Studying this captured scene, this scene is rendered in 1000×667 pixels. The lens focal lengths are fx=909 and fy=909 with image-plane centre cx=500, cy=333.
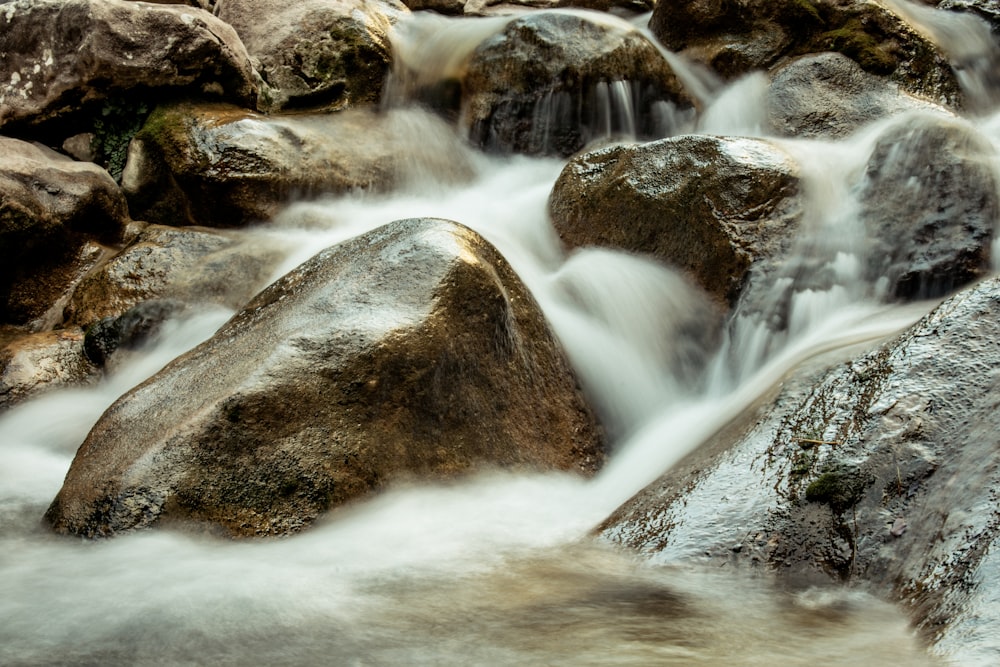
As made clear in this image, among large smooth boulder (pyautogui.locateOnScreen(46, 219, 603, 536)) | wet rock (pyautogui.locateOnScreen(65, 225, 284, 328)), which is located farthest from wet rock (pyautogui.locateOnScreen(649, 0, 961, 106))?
large smooth boulder (pyautogui.locateOnScreen(46, 219, 603, 536))

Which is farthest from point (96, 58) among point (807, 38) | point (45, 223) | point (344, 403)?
point (807, 38)

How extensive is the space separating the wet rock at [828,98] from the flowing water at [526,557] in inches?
55.0

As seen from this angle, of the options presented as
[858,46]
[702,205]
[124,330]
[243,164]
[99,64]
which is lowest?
[124,330]

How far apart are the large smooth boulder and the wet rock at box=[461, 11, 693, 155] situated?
13.2 feet

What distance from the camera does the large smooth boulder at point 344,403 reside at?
3.87 meters

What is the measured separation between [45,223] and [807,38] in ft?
23.4

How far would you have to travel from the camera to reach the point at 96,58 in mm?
7719

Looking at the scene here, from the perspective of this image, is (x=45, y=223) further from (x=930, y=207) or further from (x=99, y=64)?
(x=930, y=207)

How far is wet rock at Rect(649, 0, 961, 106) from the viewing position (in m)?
8.62

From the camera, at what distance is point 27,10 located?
797 cm

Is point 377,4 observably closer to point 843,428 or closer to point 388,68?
point 388,68

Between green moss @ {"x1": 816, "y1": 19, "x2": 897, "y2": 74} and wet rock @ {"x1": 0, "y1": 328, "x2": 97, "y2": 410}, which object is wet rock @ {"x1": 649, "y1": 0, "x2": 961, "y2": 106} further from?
wet rock @ {"x1": 0, "y1": 328, "x2": 97, "y2": 410}

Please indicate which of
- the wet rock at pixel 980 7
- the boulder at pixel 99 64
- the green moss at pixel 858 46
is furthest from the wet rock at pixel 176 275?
the wet rock at pixel 980 7

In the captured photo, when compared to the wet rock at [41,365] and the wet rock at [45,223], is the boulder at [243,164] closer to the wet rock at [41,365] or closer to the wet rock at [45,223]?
the wet rock at [45,223]
